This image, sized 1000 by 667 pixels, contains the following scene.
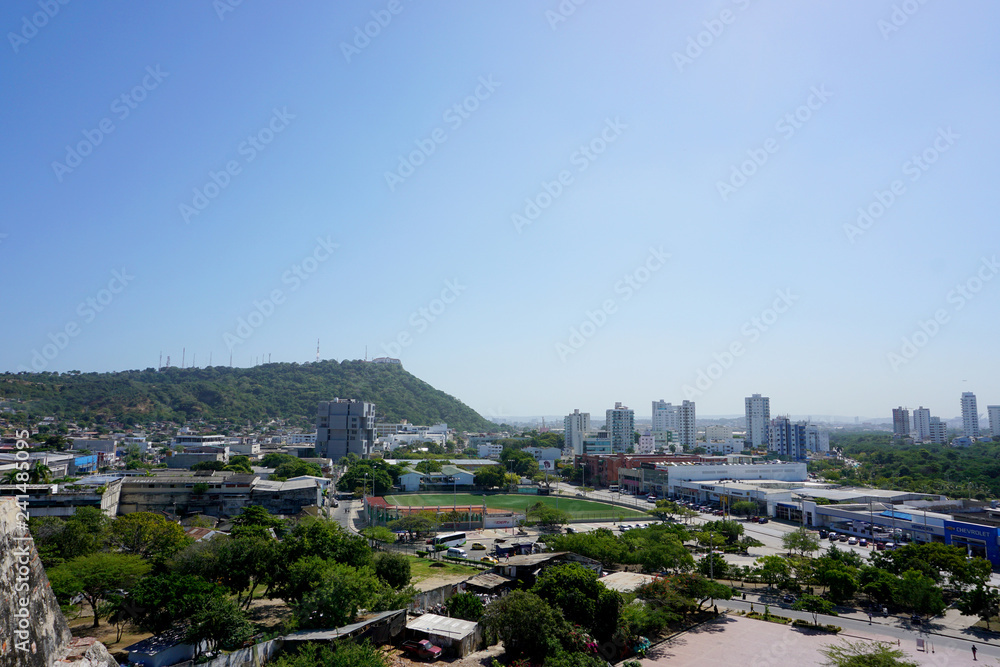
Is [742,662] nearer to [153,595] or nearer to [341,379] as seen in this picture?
[153,595]

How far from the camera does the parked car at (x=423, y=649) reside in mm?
14727

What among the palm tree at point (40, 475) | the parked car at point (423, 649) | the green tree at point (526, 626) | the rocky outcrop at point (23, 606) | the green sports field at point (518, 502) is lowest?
the green sports field at point (518, 502)

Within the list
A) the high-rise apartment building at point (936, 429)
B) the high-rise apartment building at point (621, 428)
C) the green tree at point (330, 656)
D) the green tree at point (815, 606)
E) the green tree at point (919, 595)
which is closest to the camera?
the green tree at point (330, 656)

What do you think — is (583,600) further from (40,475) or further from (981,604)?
(40,475)

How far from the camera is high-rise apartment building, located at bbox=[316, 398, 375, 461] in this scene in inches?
2638

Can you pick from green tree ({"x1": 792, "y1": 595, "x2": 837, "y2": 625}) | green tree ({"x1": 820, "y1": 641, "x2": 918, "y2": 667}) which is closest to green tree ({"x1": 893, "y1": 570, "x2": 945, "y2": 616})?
green tree ({"x1": 792, "y1": 595, "x2": 837, "y2": 625})

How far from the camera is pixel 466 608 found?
17031 mm

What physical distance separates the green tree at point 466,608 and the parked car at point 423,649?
6.07ft

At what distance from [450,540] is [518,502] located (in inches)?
700

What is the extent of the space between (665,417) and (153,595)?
138 metres

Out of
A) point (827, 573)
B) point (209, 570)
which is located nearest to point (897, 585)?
point (827, 573)

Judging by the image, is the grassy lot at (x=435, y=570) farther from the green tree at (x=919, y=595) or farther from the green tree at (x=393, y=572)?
the green tree at (x=919, y=595)

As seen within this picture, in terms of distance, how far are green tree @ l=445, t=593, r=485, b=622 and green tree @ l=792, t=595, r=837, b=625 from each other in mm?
11048

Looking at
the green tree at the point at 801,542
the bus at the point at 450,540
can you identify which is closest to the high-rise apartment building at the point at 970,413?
the green tree at the point at 801,542
